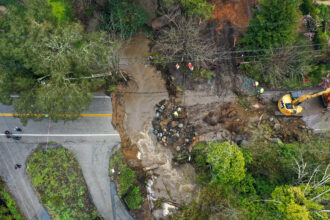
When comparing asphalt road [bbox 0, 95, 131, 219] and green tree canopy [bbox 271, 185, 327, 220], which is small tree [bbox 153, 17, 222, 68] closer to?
asphalt road [bbox 0, 95, 131, 219]

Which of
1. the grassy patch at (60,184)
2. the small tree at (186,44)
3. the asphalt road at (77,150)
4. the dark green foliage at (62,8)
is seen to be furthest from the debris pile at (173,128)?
the dark green foliage at (62,8)

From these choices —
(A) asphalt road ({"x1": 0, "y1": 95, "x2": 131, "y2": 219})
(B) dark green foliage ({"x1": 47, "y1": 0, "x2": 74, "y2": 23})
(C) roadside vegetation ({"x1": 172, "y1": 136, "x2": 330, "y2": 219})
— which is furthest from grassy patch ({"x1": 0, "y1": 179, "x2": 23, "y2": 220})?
(B) dark green foliage ({"x1": 47, "y1": 0, "x2": 74, "y2": 23})

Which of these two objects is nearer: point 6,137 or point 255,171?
point 255,171

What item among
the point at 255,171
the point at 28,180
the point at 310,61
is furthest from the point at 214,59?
the point at 28,180

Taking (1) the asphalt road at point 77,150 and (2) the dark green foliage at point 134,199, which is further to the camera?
(1) the asphalt road at point 77,150

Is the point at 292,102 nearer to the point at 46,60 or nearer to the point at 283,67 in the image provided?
the point at 283,67

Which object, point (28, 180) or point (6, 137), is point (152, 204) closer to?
point (28, 180)

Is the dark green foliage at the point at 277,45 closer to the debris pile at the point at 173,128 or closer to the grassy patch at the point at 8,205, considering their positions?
the debris pile at the point at 173,128
